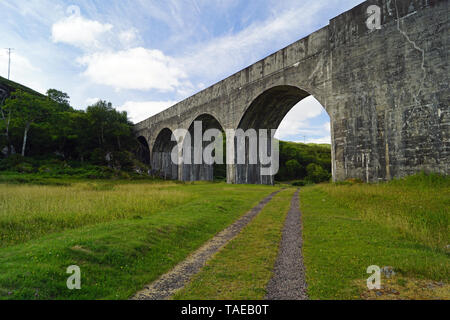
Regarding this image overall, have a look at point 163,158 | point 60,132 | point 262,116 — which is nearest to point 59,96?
point 60,132

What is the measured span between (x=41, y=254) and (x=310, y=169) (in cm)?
4945

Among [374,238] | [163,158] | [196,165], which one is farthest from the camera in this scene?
[163,158]

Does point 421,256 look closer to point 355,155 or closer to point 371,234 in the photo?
point 371,234

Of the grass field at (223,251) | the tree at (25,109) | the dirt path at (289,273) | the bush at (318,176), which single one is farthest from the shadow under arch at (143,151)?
the dirt path at (289,273)

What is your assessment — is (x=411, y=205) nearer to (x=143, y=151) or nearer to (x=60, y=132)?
(x=60, y=132)

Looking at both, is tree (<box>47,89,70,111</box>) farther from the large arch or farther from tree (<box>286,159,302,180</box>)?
tree (<box>286,159,302,180</box>)

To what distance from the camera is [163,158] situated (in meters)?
47.7

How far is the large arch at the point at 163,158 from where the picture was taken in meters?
45.8

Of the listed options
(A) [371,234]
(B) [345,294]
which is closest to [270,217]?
(A) [371,234]

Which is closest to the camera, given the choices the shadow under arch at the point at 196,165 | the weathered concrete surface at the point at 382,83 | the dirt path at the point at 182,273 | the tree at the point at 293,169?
the dirt path at the point at 182,273

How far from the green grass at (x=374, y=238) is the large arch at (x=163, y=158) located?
1455 inches

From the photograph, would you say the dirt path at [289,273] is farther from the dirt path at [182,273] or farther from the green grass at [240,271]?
the dirt path at [182,273]

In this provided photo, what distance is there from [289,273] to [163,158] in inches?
1773
